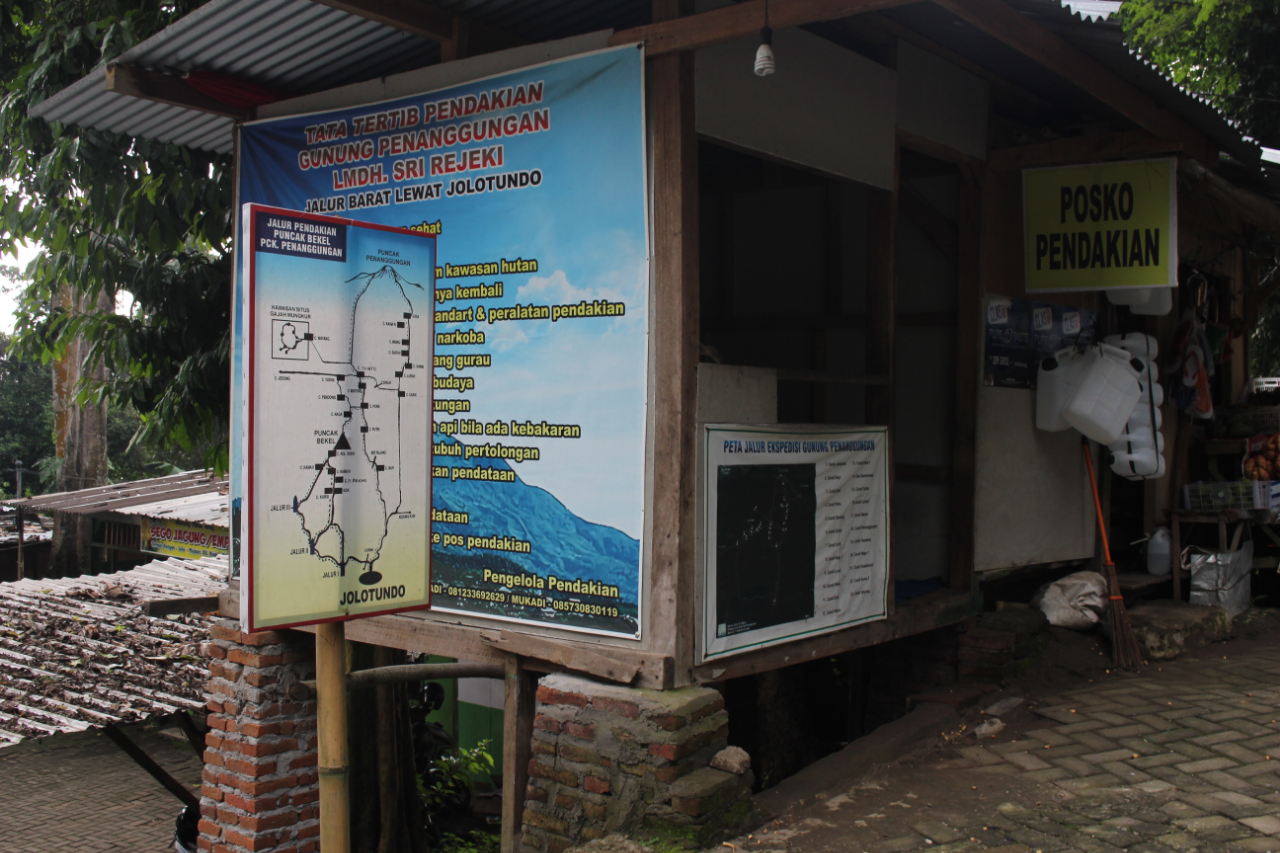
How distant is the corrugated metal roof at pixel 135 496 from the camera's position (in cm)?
1409

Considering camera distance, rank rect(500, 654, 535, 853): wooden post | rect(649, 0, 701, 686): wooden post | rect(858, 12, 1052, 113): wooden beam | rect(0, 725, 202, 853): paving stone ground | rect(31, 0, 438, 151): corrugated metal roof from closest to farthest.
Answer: rect(649, 0, 701, 686): wooden post → rect(500, 654, 535, 853): wooden post → rect(31, 0, 438, 151): corrugated metal roof → rect(858, 12, 1052, 113): wooden beam → rect(0, 725, 202, 853): paving stone ground

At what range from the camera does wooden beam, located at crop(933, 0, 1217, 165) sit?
4.73 meters

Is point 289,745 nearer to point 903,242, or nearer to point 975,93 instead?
point 903,242

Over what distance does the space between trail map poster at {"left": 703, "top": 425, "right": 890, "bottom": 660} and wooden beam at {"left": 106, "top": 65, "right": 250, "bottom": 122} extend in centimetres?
391

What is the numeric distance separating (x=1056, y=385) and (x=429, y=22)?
185 inches

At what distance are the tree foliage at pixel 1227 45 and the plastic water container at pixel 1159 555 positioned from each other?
6.41 metres

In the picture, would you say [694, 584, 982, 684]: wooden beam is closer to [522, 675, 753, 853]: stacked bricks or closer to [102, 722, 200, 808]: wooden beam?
[522, 675, 753, 853]: stacked bricks

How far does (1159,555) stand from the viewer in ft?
28.4

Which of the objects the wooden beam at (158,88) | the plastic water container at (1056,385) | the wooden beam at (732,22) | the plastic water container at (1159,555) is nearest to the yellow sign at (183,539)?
the wooden beam at (158,88)

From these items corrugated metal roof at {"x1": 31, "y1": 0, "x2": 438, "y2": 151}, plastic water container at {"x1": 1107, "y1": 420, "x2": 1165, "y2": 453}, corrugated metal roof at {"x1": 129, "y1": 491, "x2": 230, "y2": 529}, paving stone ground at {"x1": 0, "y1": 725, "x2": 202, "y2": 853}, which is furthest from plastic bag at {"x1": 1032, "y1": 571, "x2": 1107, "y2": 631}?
corrugated metal roof at {"x1": 129, "y1": 491, "x2": 230, "y2": 529}

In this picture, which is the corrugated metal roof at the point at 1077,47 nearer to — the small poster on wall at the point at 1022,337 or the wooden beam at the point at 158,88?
the small poster on wall at the point at 1022,337

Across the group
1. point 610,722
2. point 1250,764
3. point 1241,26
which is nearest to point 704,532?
point 610,722

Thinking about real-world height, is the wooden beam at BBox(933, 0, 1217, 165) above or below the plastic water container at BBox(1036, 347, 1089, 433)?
above

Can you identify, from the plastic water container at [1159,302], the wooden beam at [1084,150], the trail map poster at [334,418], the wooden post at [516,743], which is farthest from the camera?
the plastic water container at [1159,302]
